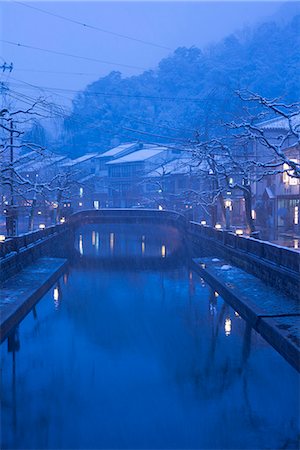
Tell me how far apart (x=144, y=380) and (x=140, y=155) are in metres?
70.8

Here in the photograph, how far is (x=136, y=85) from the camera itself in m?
126

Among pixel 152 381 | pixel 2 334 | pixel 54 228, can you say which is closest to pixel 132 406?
pixel 152 381

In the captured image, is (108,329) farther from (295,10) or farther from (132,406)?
(295,10)

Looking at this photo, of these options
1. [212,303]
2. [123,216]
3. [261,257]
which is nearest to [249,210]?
[261,257]

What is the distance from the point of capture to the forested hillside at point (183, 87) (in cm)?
9881

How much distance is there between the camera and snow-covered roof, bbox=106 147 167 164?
254 feet

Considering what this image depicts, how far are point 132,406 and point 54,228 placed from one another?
105 ft

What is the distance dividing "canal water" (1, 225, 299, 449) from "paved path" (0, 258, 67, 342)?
43 cm

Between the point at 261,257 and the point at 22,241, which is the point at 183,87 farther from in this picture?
the point at 261,257

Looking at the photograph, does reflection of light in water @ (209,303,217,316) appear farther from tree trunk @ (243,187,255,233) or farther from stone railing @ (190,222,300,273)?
tree trunk @ (243,187,255,233)

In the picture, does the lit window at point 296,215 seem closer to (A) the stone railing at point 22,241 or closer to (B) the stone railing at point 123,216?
(B) the stone railing at point 123,216

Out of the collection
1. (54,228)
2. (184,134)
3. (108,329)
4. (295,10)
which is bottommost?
(108,329)

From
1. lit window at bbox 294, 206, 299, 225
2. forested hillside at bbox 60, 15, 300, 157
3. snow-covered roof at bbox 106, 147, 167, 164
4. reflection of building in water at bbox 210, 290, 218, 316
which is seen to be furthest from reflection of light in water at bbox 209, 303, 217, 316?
forested hillside at bbox 60, 15, 300, 157

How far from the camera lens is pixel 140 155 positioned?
263ft
